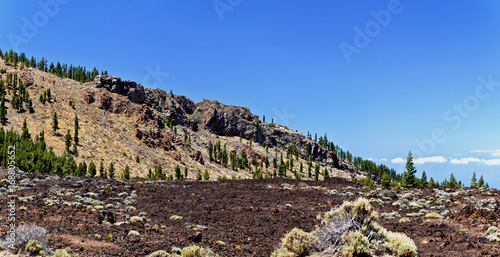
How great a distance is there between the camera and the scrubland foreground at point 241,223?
10.5 metres

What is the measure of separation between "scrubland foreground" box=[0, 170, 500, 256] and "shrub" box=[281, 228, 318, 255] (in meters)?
0.04

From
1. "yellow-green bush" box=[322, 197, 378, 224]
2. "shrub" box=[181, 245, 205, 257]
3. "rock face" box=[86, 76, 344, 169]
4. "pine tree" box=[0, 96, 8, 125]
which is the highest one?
"rock face" box=[86, 76, 344, 169]

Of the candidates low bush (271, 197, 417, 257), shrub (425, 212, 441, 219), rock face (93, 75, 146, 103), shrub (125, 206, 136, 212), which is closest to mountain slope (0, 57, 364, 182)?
rock face (93, 75, 146, 103)

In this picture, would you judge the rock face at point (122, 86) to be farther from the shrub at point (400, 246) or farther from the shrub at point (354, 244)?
the shrub at point (400, 246)

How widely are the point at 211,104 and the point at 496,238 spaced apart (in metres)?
187

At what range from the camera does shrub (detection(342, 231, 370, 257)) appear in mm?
9953

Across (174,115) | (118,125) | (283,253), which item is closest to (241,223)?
(283,253)

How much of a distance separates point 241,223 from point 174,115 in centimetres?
13702

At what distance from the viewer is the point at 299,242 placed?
10562mm

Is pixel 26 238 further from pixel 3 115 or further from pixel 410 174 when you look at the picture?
pixel 3 115

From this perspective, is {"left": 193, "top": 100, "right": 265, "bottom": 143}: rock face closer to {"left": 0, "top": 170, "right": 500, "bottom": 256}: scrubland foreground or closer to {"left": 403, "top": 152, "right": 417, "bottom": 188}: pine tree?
{"left": 403, "top": 152, "right": 417, "bottom": 188}: pine tree

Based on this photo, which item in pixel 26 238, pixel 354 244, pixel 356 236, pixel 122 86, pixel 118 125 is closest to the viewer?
pixel 26 238

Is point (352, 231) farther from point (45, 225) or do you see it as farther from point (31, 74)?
point (31, 74)

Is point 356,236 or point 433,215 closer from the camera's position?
point 356,236
